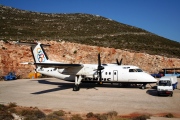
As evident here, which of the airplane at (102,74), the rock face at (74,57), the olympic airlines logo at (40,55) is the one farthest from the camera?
the rock face at (74,57)

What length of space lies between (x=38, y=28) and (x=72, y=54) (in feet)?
80.7

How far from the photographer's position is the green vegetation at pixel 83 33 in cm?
5207

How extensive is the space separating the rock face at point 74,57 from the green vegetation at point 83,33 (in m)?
3.63

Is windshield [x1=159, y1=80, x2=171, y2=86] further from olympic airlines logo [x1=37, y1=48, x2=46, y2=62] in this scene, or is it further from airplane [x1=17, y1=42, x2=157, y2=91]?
olympic airlines logo [x1=37, y1=48, x2=46, y2=62]

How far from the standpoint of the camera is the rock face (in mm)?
41656

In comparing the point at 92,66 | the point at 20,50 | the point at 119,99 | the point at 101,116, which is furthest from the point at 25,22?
the point at 101,116

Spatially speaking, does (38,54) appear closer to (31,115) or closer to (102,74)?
(102,74)

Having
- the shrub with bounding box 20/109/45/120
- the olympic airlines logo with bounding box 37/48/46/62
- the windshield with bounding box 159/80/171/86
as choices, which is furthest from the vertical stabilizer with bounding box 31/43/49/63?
the windshield with bounding box 159/80/171/86

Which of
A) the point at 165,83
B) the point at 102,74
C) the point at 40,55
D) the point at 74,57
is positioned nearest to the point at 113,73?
the point at 102,74

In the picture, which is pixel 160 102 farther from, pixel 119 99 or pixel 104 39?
pixel 104 39

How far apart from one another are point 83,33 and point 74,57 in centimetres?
1921

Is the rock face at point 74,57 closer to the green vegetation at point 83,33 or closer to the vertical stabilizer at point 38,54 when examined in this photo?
the green vegetation at point 83,33

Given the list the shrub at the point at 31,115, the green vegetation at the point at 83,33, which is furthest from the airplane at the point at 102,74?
the green vegetation at the point at 83,33

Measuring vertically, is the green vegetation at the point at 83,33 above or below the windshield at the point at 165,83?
above
